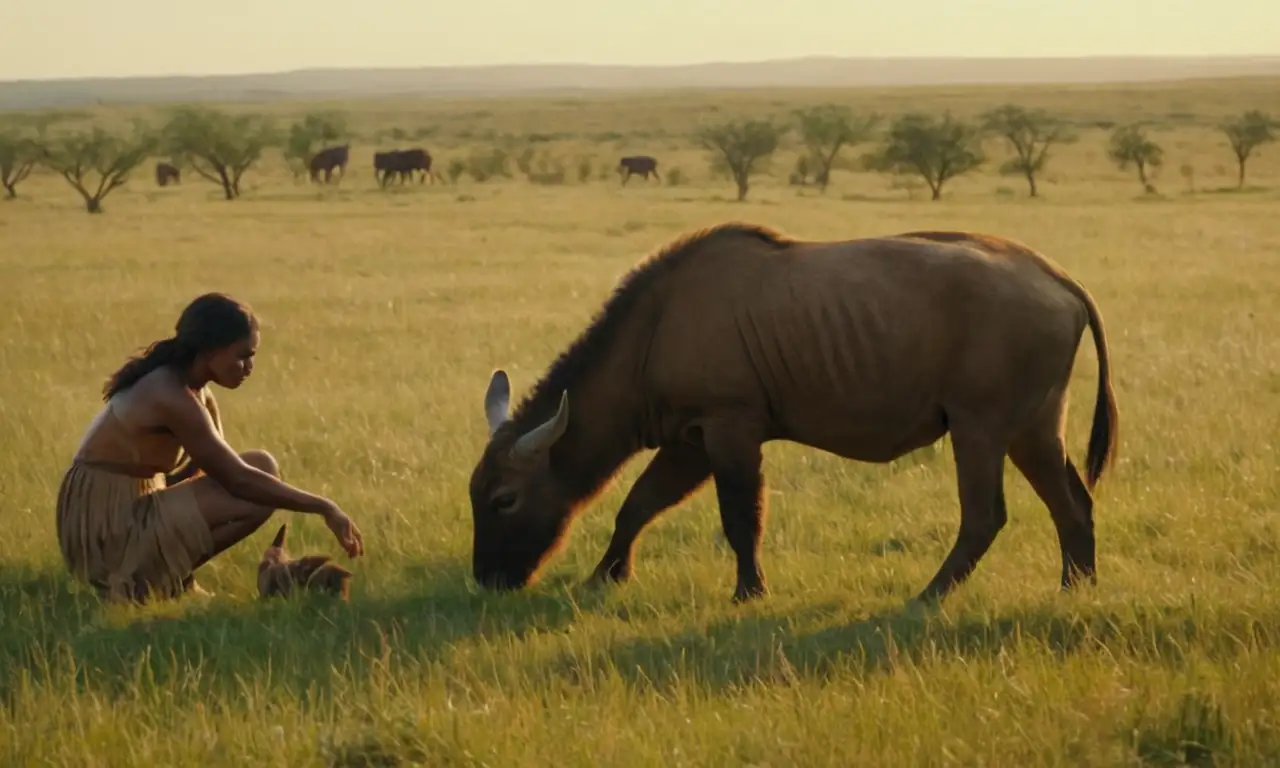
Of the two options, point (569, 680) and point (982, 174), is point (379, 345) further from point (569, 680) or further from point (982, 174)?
point (982, 174)

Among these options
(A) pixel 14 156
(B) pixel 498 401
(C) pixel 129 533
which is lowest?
(C) pixel 129 533

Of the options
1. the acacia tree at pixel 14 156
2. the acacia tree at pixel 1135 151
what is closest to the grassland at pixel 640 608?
the acacia tree at pixel 14 156

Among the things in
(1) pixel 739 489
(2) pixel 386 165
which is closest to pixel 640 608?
(1) pixel 739 489

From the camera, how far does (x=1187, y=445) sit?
905cm

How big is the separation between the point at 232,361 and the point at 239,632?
120 centimetres

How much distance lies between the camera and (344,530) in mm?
6059

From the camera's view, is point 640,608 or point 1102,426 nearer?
point 640,608

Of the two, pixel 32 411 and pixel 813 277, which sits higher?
pixel 813 277

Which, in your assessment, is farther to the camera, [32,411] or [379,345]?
[379,345]

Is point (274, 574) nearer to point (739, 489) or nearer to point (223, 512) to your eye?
point (223, 512)

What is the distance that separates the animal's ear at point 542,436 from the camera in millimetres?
6484

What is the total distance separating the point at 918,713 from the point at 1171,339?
10.1 m

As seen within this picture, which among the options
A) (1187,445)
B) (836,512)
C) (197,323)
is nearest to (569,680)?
(197,323)

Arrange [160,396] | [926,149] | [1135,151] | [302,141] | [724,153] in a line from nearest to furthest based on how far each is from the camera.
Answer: [160,396] < [926,149] < [1135,151] < [724,153] < [302,141]
